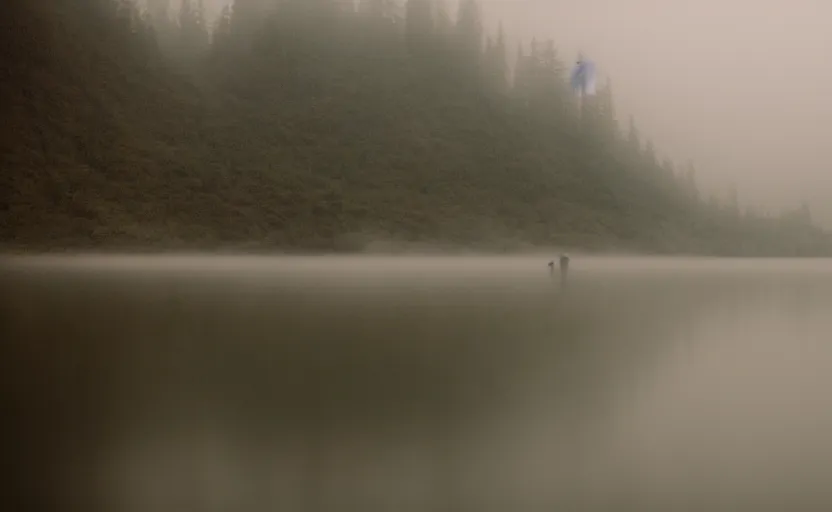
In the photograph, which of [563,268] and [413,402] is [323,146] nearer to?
[563,268]

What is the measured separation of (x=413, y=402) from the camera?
180 centimetres

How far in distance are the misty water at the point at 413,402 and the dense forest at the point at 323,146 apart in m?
0.84

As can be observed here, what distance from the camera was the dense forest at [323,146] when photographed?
156 inches

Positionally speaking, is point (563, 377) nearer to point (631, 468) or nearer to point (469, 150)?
point (631, 468)

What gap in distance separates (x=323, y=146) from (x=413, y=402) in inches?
132

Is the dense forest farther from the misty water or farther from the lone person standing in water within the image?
the misty water

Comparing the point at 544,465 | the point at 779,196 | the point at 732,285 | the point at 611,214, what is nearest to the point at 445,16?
the point at 611,214

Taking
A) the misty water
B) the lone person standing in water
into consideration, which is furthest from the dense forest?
the misty water

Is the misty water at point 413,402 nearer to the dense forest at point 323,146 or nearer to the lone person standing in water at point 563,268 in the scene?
the lone person standing in water at point 563,268

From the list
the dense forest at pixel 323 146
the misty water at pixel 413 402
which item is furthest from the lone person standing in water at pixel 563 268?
the misty water at pixel 413 402

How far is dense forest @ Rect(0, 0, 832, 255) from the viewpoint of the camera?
3975mm

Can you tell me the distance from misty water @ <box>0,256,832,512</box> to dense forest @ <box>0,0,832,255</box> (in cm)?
84

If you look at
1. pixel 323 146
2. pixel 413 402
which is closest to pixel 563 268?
pixel 323 146

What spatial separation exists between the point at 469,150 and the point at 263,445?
3.82 m
